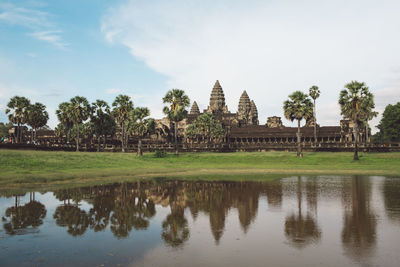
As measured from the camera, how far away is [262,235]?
11.5 m

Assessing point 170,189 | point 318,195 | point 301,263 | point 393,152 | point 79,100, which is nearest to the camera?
point 301,263

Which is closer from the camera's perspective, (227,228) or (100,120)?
(227,228)

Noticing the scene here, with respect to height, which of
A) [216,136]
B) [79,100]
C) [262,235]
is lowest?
[262,235]

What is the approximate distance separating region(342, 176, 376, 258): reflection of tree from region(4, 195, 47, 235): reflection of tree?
10897 millimetres

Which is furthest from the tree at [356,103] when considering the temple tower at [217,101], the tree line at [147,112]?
the temple tower at [217,101]

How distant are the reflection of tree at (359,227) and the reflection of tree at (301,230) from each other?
3.15 feet

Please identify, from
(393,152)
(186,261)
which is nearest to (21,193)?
(186,261)

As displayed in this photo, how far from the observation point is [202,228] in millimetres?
12461

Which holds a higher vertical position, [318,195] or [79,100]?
[79,100]

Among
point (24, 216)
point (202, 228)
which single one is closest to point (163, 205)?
point (202, 228)

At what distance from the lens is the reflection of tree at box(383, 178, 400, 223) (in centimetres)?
1462

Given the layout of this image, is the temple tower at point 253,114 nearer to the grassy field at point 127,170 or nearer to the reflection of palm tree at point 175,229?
the grassy field at point 127,170

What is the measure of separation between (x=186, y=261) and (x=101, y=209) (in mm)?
8310

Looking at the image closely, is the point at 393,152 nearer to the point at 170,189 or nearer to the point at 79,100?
the point at 170,189
